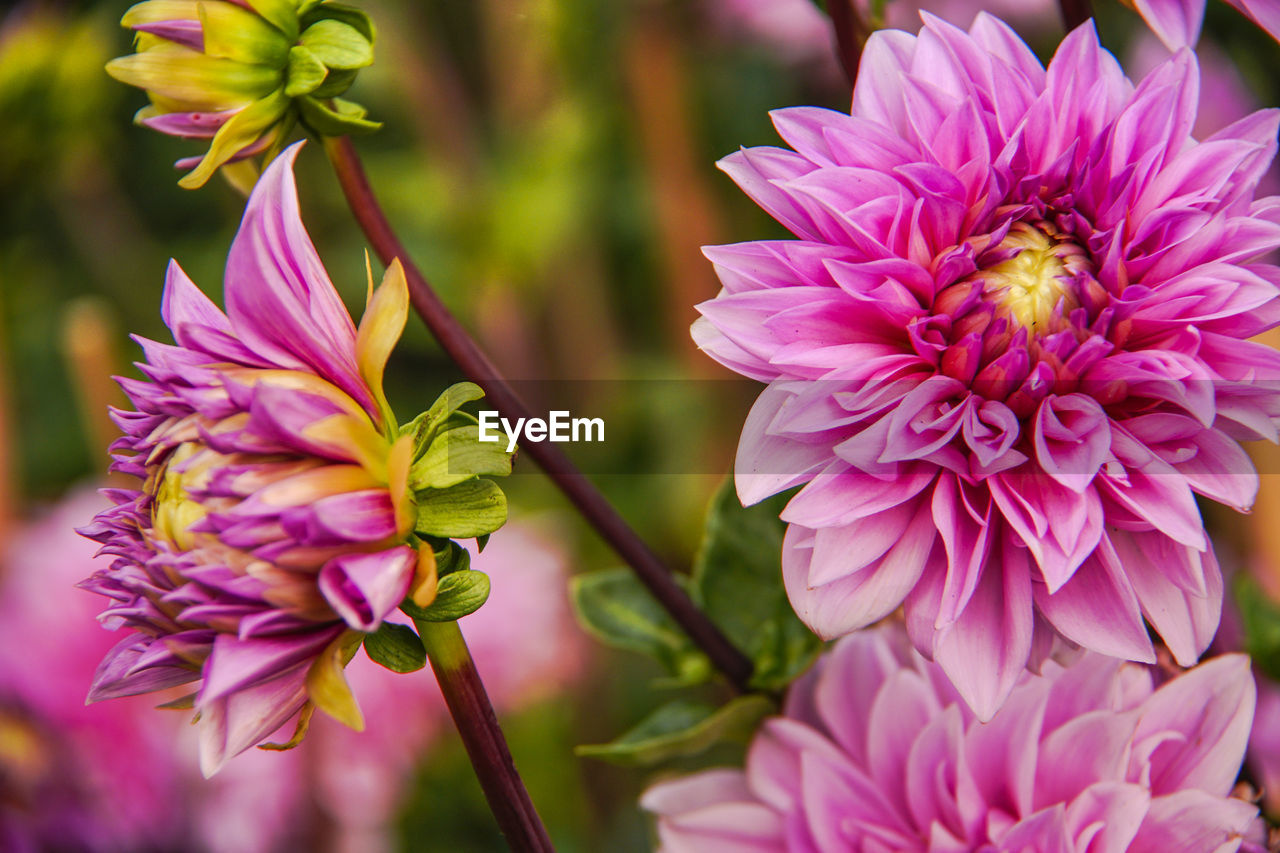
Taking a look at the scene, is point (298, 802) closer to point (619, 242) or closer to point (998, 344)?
point (998, 344)

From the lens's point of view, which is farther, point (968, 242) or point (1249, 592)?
point (1249, 592)

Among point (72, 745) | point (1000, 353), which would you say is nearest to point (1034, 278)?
point (1000, 353)

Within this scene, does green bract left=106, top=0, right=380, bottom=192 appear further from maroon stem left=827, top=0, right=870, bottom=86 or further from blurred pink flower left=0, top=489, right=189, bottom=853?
blurred pink flower left=0, top=489, right=189, bottom=853

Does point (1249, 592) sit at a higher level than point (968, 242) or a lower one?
→ lower

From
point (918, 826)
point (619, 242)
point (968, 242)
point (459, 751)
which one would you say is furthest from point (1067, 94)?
point (619, 242)

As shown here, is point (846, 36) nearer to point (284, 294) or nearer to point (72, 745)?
point (284, 294)

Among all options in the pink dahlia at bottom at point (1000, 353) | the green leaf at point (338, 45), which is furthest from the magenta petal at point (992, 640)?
the green leaf at point (338, 45)

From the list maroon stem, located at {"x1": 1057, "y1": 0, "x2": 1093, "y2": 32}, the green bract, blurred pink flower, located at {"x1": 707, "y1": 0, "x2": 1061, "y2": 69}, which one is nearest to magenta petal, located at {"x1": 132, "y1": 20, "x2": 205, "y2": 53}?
the green bract

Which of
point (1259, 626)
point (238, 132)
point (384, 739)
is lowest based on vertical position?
point (384, 739)
